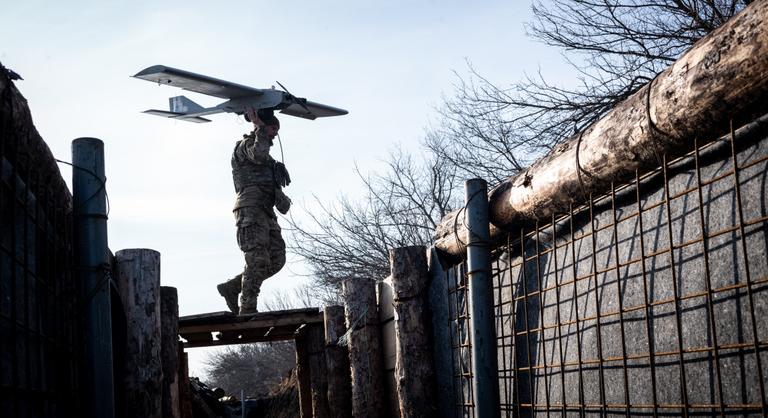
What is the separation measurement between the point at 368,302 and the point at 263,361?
40879 millimetres

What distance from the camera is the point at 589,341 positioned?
4195 millimetres

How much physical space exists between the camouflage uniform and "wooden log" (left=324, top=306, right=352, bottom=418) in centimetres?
174

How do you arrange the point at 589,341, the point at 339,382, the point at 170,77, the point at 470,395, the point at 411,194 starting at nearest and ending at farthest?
the point at 589,341
the point at 470,395
the point at 339,382
the point at 170,77
the point at 411,194

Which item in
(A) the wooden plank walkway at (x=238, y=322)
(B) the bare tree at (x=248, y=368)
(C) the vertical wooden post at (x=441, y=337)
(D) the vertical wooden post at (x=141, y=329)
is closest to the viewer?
(D) the vertical wooden post at (x=141, y=329)

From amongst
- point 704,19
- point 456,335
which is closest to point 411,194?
point 704,19

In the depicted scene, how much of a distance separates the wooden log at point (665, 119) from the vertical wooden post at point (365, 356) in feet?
8.73

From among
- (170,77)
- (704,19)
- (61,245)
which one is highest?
(704,19)

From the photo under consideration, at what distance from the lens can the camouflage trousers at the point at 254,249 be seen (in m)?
10.2

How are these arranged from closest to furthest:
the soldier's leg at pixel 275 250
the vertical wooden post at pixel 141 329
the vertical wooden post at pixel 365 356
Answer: the vertical wooden post at pixel 141 329 < the vertical wooden post at pixel 365 356 < the soldier's leg at pixel 275 250

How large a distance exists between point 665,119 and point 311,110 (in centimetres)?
830

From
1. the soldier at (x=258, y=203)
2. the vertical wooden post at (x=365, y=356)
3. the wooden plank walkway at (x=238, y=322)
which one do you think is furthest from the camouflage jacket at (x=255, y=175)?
the vertical wooden post at (x=365, y=356)

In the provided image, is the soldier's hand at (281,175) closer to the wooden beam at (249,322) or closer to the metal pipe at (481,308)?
the wooden beam at (249,322)

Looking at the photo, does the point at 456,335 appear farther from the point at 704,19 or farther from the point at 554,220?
the point at 704,19

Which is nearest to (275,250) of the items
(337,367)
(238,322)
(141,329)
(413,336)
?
(238,322)
